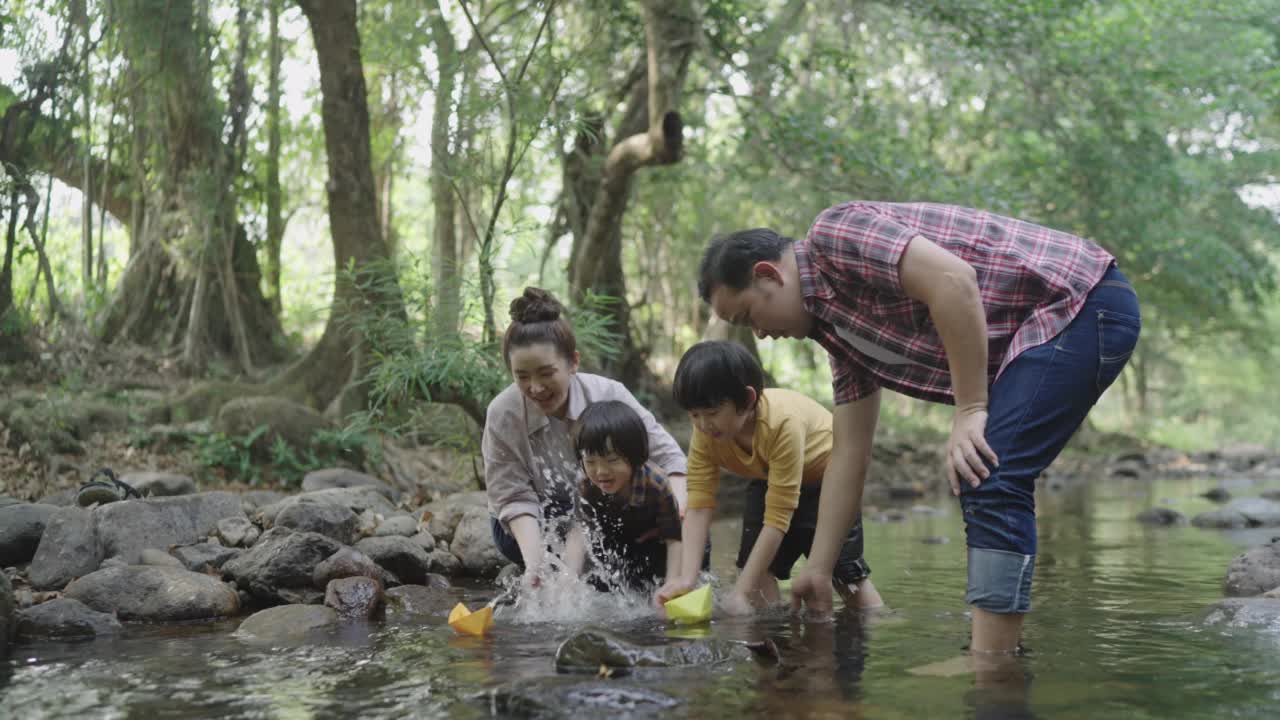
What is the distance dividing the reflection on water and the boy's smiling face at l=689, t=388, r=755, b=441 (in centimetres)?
64

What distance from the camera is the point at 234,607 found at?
13.9 feet

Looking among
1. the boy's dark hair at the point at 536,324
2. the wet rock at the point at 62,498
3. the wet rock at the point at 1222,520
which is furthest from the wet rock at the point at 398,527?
the wet rock at the point at 1222,520

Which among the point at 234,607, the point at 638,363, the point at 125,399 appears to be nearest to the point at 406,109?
the point at 638,363

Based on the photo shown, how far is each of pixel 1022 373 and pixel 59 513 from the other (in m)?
3.80

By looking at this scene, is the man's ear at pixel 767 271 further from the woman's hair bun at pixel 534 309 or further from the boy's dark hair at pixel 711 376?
the woman's hair bun at pixel 534 309

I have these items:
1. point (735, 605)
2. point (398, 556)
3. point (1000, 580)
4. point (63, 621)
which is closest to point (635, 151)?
point (398, 556)

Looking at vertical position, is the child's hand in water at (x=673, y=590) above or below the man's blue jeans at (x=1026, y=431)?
below

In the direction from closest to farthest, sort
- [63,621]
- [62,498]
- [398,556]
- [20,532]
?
1. [63,621]
2. [20,532]
3. [398,556]
4. [62,498]

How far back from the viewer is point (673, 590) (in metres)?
3.84

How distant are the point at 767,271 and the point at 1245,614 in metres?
1.94

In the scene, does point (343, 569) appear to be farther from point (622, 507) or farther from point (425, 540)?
point (622, 507)

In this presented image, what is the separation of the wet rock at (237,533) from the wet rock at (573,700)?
2.82m

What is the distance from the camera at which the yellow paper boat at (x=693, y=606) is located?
12.0 feet

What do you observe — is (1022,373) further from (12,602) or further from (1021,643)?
(12,602)
